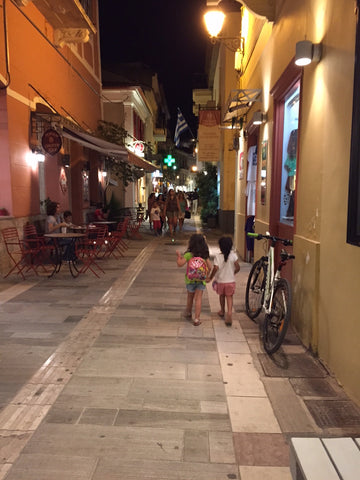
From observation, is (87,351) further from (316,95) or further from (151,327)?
(316,95)

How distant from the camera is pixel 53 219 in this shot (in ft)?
28.5

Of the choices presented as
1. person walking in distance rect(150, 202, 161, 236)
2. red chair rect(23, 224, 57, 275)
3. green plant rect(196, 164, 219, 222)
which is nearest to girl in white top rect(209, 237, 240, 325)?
red chair rect(23, 224, 57, 275)

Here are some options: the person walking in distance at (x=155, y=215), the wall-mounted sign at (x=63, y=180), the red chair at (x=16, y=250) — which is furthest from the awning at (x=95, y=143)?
the red chair at (x=16, y=250)

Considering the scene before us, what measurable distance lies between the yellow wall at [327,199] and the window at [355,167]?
19cm

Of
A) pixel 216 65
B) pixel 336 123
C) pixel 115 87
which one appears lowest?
pixel 336 123

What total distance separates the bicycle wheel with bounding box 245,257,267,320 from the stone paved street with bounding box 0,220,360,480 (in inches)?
6.1

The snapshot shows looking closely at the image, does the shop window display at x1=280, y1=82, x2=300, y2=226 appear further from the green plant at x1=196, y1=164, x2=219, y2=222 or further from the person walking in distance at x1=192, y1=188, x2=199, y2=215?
the person walking in distance at x1=192, y1=188, x2=199, y2=215

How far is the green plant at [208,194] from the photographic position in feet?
65.0

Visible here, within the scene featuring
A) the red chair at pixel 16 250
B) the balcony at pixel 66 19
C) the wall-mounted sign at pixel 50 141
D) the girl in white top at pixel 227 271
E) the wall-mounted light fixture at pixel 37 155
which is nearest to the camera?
the girl in white top at pixel 227 271

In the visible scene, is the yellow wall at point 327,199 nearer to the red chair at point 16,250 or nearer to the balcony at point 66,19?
the red chair at point 16,250

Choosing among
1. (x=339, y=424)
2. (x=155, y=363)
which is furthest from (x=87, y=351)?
(x=339, y=424)

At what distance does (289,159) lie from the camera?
6.05 m

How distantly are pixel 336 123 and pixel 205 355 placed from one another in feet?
9.17

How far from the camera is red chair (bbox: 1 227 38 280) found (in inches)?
304
